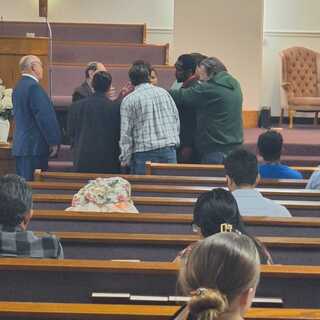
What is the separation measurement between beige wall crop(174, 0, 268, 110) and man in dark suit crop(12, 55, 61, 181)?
11.4 feet

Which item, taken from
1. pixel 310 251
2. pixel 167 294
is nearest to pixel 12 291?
pixel 167 294

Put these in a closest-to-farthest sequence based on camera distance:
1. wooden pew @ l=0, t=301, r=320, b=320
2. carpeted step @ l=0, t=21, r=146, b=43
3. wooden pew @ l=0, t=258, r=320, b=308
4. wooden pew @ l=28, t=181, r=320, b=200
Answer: wooden pew @ l=0, t=301, r=320, b=320, wooden pew @ l=0, t=258, r=320, b=308, wooden pew @ l=28, t=181, r=320, b=200, carpeted step @ l=0, t=21, r=146, b=43

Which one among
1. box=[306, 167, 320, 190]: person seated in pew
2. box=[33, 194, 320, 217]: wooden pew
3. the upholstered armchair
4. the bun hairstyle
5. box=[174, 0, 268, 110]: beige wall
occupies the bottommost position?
box=[33, 194, 320, 217]: wooden pew

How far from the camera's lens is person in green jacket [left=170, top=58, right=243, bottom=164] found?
632 centimetres

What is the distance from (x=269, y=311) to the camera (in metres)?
2.54

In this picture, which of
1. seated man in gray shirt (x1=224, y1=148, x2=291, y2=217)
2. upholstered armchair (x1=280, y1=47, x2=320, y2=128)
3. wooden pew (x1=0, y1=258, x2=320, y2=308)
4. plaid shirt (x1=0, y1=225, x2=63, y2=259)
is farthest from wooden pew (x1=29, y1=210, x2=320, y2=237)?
upholstered armchair (x1=280, y1=47, x2=320, y2=128)

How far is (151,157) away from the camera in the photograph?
6.44m

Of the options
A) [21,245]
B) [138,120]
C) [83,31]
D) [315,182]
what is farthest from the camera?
[83,31]

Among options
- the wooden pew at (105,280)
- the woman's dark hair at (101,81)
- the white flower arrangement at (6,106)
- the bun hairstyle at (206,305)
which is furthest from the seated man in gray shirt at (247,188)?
the white flower arrangement at (6,106)

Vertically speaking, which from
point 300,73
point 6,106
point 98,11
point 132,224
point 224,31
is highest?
point 98,11

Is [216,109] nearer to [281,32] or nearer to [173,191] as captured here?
[173,191]

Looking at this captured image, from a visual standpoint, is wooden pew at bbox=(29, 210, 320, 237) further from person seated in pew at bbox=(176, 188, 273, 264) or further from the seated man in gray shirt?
person seated in pew at bbox=(176, 188, 273, 264)

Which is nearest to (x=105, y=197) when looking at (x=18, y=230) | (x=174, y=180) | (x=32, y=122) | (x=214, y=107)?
(x=18, y=230)

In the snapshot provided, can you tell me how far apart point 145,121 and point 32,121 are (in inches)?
37.5
